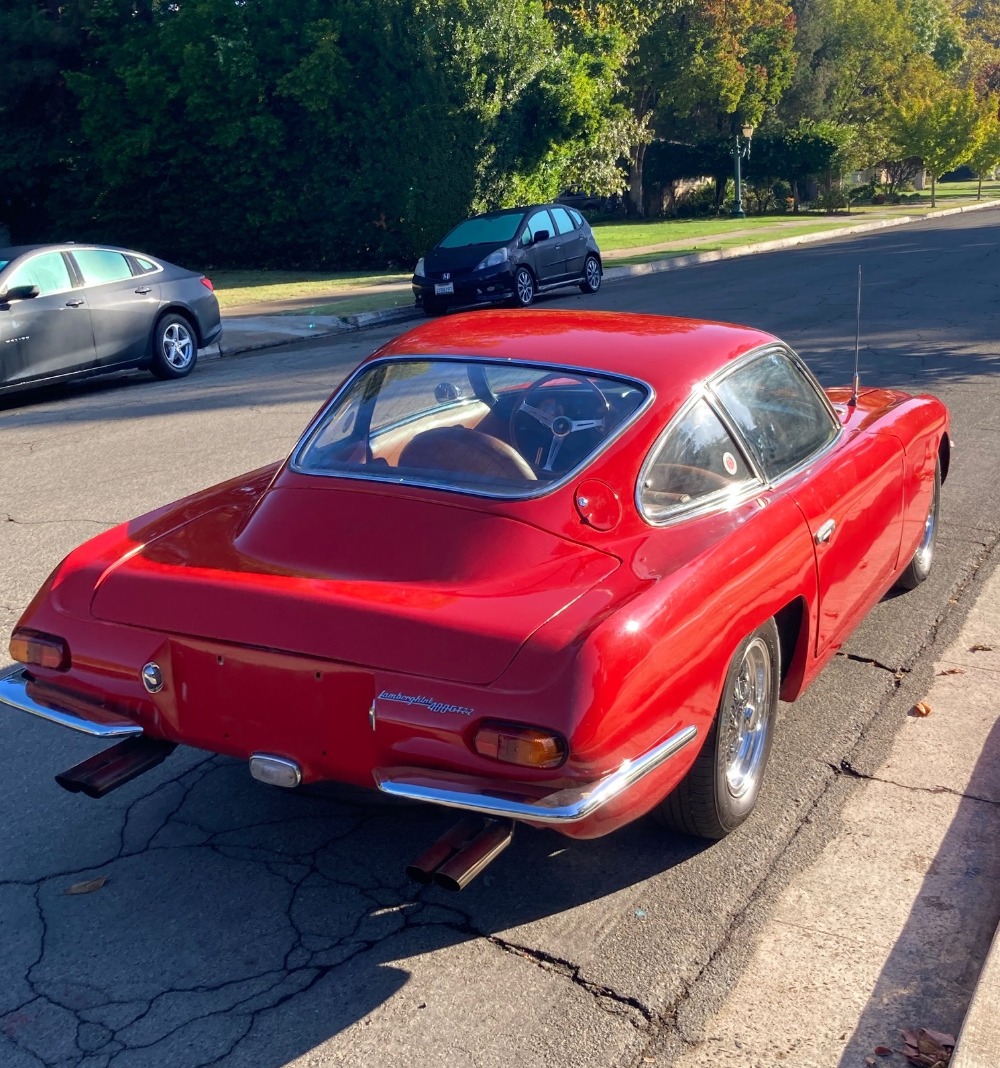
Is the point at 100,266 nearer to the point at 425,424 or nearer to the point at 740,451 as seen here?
the point at 425,424

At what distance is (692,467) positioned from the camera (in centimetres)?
395

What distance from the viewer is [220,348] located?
51.6 ft

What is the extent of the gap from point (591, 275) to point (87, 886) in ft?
60.6

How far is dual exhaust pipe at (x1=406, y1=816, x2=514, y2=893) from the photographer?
2961mm

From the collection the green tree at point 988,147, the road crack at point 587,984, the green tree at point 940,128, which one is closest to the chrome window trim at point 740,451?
the road crack at point 587,984

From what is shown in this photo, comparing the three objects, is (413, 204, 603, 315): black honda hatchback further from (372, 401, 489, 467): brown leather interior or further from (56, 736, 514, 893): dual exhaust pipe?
(56, 736, 514, 893): dual exhaust pipe

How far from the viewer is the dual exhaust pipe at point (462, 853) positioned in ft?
9.71

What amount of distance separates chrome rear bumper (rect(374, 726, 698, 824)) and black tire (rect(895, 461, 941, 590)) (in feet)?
9.82

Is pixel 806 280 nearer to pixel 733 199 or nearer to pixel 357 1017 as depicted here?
pixel 357 1017

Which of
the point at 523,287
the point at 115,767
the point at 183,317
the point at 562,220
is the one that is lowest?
the point at 523,287

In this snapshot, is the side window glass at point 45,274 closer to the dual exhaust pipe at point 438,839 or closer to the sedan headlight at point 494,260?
the sedan headlight at point 494,260

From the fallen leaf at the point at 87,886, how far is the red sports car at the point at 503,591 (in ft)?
1.16

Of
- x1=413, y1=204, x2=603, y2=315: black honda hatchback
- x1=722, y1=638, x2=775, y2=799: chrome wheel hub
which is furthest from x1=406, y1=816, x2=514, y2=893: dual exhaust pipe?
x1=413, y1=204, x2=603, y2=315: black honda hatchback

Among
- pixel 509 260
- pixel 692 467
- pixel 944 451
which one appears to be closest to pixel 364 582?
pixel 692 467
